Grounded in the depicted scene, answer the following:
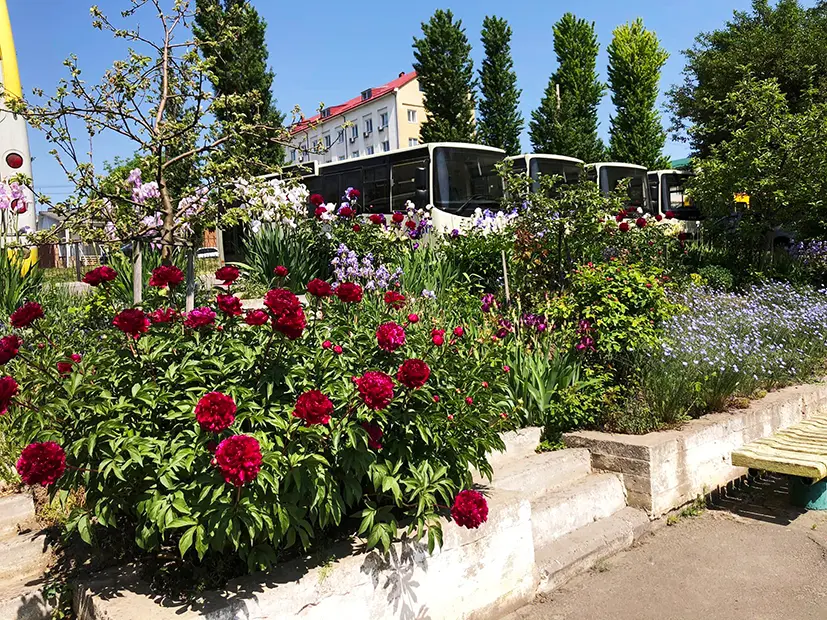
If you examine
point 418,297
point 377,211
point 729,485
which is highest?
point 377,211

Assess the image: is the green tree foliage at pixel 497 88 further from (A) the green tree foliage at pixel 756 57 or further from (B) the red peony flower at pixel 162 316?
(B) the red peony flower at pixel 162 316

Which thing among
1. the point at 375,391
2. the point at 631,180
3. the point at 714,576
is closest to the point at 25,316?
the point at 375,391

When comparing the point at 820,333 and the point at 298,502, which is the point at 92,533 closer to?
the point at 298,502

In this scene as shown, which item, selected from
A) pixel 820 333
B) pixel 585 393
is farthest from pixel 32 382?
pixel 820 333

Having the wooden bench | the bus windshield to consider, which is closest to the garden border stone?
the wooden bench

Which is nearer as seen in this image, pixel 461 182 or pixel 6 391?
pixel 6 391

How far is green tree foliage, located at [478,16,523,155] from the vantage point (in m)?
27.4

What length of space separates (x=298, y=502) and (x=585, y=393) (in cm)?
309

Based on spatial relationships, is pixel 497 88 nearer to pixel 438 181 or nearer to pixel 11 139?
pixel 438 181

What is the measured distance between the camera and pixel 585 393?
5.29 metres

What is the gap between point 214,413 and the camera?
237 centimetres

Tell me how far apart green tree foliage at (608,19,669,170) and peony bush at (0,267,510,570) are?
30.2 metres

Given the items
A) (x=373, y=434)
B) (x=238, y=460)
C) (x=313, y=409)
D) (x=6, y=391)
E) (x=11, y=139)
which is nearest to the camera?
(x=238, y=460)

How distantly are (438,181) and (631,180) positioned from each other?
9.05m
